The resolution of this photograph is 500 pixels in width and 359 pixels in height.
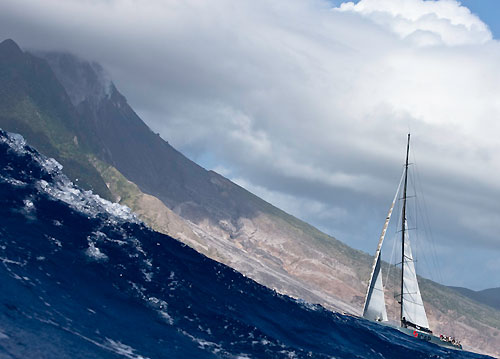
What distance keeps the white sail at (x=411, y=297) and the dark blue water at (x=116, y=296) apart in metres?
43.8

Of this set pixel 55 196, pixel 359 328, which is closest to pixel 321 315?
pixel 359 328

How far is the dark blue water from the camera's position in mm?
29656

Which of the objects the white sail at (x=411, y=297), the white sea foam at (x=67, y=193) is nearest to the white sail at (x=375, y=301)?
the white sail at (x=411, y=297)

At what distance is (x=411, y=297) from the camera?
101 meters

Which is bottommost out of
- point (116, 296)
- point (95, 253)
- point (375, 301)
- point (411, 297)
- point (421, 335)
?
point (116, 296)

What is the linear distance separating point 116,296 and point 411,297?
250 feet

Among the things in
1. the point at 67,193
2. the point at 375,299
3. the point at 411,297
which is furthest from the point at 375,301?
the point at 67,193

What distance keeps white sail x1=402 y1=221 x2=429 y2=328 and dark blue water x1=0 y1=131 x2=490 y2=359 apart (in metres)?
43.8

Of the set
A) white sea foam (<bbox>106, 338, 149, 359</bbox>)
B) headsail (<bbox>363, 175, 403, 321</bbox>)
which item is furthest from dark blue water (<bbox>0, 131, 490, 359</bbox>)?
headsail (<bbox>363, 175, 403, 321</bbox>)

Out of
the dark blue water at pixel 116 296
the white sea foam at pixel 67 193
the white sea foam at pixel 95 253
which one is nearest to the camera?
the dark blue water at pixel 116 296

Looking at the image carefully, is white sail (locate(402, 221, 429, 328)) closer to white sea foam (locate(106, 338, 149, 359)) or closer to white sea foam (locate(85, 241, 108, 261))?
white sea foam (locate(85, 241, 108, 261))

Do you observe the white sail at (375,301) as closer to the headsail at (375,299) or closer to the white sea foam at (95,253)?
the headsail at (375,299)

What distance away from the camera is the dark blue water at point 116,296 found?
2966 centimetres

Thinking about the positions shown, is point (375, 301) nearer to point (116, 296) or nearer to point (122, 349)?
point (116, 296)
